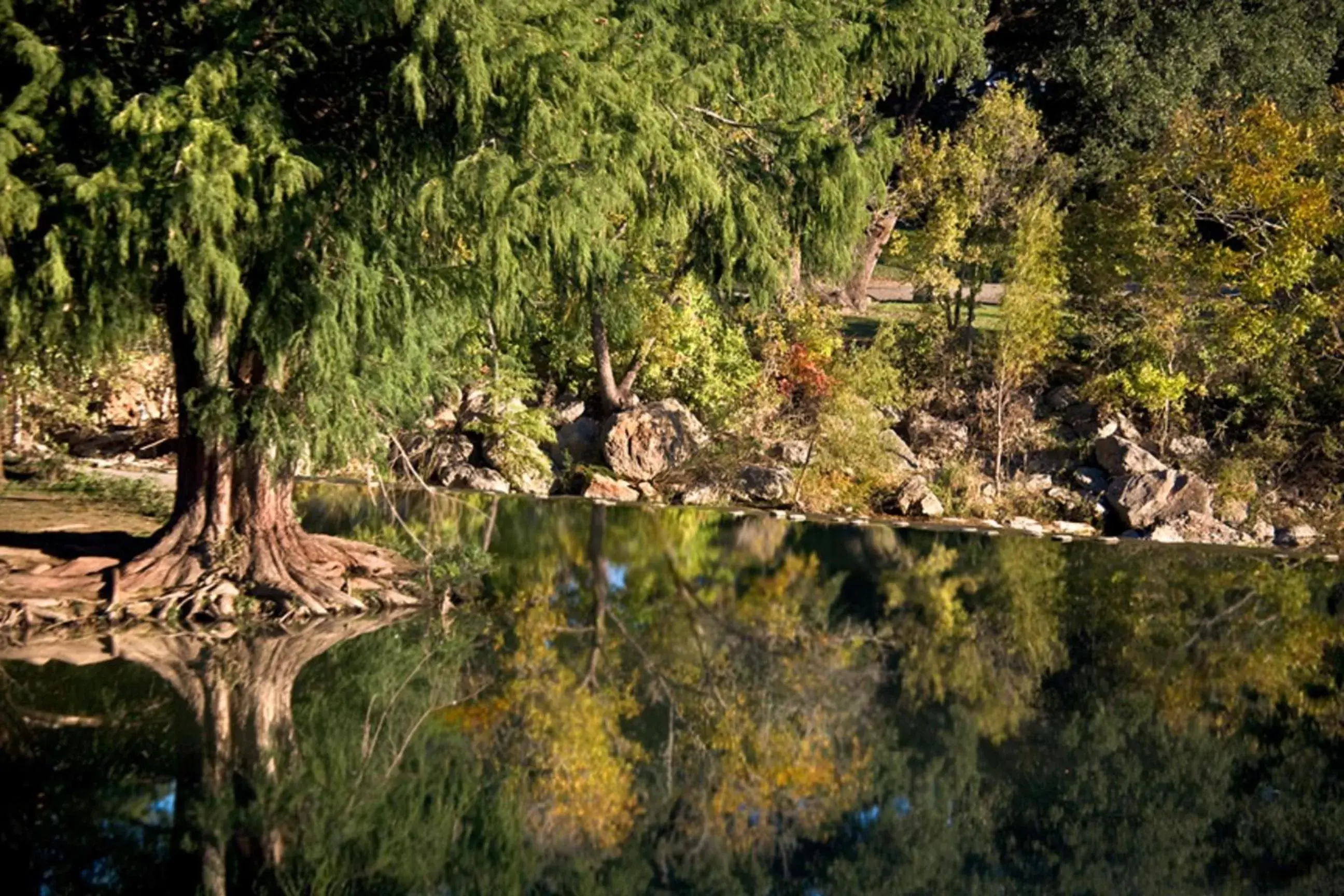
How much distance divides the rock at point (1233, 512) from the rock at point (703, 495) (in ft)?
29.0

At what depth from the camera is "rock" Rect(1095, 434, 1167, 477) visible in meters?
28.4

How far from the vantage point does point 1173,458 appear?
97.5ft

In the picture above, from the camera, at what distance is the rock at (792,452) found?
28891 mm

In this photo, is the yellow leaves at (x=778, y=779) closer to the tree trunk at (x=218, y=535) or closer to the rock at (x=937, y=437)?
the tree trunk at (x=218, y=535)

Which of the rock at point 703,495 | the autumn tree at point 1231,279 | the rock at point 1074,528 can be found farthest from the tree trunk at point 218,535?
the autumn tree at point 1231,279

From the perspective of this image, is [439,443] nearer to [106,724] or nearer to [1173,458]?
[1173,458]

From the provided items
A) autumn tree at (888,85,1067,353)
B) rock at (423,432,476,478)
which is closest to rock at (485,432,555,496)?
rock at (423,432,476,478)

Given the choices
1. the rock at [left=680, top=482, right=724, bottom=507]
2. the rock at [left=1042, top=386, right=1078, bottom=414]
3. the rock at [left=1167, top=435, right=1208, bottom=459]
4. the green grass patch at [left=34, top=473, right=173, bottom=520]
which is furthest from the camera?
the rock at [left=1042, top=386, right=1078, bottom=414]

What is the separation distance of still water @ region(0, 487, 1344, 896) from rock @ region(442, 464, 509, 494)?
8.77 m

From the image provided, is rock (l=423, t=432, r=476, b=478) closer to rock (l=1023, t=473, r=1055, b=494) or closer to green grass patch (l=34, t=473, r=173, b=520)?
green grass patch (l=34, t=473, r=173, b=520)

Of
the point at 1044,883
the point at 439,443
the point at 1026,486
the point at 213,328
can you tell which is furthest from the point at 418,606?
the point at 1026,486

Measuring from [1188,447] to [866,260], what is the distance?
10410 millimetres

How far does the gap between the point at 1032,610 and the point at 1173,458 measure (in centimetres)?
1255

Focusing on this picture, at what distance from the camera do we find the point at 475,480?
93.1ft
